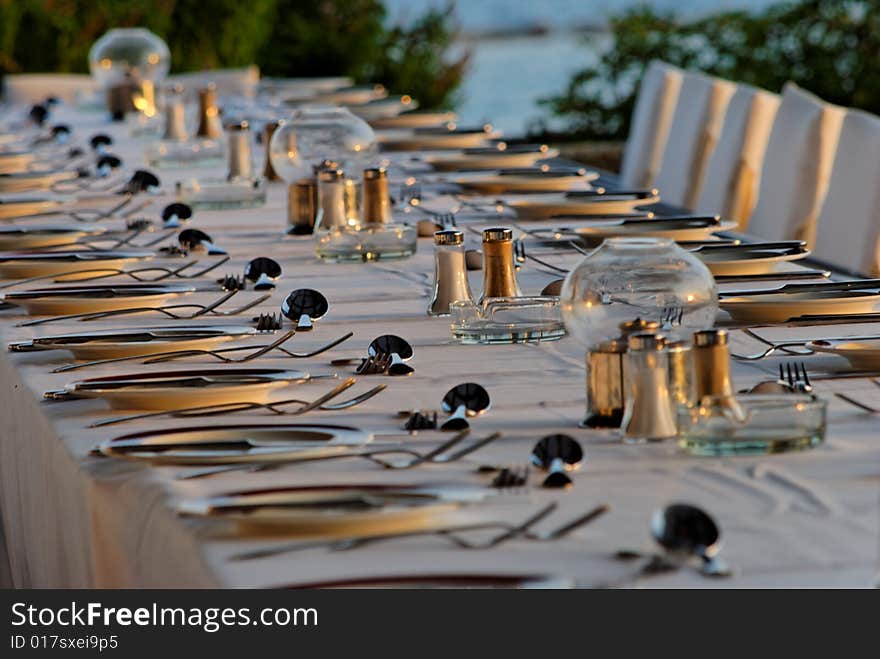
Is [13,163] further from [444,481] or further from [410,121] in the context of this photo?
[444,481]

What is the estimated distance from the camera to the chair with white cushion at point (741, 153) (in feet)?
17.0

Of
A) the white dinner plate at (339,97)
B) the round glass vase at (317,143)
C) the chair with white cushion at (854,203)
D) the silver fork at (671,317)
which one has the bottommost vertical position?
the chair with white cushion at (854,203)

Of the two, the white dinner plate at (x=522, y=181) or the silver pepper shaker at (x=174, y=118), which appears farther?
the silver pepper shaker at (x=174, y=118)

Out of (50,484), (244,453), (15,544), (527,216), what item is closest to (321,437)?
(244,453)

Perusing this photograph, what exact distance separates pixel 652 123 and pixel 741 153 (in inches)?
46.2

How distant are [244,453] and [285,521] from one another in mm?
274

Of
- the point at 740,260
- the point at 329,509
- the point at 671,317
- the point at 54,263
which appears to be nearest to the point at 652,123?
the point at 740,260

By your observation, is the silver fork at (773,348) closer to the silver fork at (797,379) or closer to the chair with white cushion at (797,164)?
the silver fork at (797,379)

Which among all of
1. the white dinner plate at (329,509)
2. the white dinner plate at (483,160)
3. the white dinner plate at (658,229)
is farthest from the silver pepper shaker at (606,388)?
the white dinner plate at (483,160)

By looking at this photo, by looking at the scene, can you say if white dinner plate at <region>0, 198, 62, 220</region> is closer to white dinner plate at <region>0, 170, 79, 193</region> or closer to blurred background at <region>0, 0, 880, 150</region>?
white dinner plate at <region>0, 170, 79, 193</region>

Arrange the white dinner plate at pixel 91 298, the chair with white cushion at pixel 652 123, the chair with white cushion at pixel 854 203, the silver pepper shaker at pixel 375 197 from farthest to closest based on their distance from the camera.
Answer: the chair with white cushion at pixel 652 123 → the chair with white cushion at pixel 854 203 → the silver pepper shaker at pixel 375 197 → the white dinner plate at pixel 91 298

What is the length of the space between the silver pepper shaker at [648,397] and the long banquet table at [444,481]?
0.02 meters

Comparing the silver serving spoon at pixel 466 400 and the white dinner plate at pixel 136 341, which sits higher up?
the silver serving spoon at pixel 466 400
